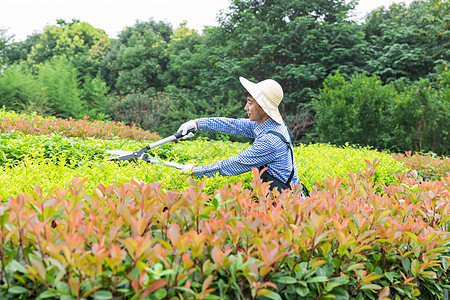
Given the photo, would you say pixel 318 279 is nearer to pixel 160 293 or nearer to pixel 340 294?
pixel 340 294

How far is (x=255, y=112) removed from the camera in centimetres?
316

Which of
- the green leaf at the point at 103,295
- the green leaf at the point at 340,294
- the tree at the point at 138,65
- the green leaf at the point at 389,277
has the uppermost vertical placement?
the tree at the point at 138,65

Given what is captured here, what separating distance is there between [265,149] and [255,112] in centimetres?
40

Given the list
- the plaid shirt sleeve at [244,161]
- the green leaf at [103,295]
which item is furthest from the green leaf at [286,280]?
the plaid shirt sleeve at [244,161]

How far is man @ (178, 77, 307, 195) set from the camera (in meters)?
2.86

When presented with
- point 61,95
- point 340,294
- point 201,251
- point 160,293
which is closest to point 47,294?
point 160,293

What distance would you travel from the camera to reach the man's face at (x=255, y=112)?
10.3 ft

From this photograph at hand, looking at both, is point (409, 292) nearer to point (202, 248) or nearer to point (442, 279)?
point (442, 279)

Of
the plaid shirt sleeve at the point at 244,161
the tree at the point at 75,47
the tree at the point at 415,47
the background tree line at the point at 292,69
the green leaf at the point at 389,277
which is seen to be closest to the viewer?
the green leaf at the point at 389,277

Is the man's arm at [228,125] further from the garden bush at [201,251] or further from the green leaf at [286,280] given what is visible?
the green leaf at [286,280]

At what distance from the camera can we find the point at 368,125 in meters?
10.1

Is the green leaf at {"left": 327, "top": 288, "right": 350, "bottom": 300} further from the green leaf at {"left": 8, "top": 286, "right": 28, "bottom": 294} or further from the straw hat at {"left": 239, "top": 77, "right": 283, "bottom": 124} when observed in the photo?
the straw hat at {"left": 239, "top": 77, "right": 283, "bottom": 124}

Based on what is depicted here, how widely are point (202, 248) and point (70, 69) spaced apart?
18.1 m

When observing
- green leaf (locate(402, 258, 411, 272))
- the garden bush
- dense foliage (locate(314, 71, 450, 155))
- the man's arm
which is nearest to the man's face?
the man's arm
